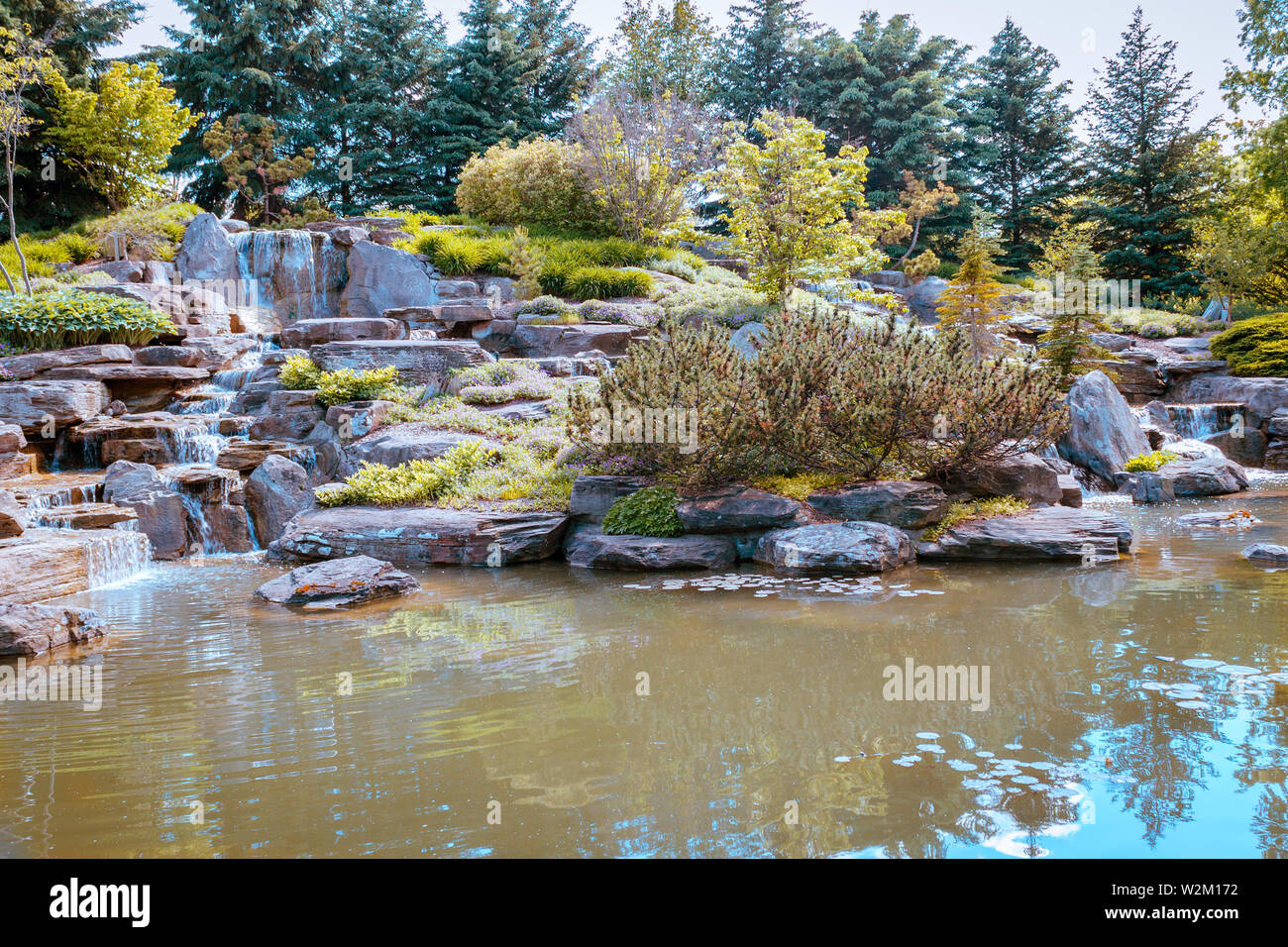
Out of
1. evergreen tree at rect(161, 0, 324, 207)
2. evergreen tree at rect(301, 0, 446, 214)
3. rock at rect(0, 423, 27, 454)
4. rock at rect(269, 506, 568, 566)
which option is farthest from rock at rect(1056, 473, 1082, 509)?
evergreen tree at rect(161, 0, 324, 207)

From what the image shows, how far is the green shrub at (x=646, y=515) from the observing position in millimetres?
7824

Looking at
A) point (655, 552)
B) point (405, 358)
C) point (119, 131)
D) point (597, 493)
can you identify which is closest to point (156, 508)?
point (405, 358)

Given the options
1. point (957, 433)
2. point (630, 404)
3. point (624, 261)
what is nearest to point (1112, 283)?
point (624, 261)

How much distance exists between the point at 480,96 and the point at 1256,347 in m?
27.1

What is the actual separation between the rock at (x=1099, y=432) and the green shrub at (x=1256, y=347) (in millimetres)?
6362

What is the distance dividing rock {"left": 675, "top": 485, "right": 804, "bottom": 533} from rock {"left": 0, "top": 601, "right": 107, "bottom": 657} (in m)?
4.93

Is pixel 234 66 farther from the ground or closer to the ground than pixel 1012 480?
farther from the ground

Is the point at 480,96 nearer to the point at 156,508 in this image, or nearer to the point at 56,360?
the point at 56,360

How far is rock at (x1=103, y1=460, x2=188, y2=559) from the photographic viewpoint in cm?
895

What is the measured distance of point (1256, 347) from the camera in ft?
54.3

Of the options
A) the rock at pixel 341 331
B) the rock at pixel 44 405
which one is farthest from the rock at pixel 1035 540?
the rock at pixel 44 405
